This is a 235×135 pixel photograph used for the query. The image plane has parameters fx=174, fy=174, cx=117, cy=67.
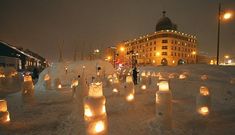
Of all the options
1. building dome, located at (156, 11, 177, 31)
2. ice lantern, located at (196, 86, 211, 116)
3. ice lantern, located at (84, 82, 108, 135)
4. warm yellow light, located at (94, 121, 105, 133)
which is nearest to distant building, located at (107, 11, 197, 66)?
building dome, located at (156, 11, 177, 31)

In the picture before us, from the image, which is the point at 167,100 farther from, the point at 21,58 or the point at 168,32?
the point at 168,32

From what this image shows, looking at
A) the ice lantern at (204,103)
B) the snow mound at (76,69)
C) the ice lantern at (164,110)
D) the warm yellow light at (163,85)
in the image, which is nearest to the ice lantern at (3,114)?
the ice lantern at (164,110)

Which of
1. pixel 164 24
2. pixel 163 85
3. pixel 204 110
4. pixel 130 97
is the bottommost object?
pixel 204 110

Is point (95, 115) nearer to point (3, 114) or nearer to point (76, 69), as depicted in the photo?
point (3, 114)

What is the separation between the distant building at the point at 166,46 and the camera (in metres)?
72.9

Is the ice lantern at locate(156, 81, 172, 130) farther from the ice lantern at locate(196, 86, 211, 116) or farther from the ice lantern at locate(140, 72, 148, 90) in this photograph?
the ice lantern at locate(140, 72, 148, 90)

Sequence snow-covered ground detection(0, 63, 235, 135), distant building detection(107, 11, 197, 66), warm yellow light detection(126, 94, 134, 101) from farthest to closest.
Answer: distant building detection(107, 11, 197, 66) < warm yellow light detection(126, 94, 134, 101) < snow-covered ground detection(0, 63, 235, 135)

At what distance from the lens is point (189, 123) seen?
7141 mm

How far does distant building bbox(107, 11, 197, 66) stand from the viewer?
72.9m

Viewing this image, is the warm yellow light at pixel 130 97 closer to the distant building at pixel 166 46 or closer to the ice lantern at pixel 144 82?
the ice lantern at pixel 144 82

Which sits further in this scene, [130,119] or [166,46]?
[166,46]

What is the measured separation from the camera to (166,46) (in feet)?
238

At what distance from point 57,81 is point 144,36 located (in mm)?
66669

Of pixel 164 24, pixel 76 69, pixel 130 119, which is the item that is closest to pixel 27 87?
pixel 130 119
